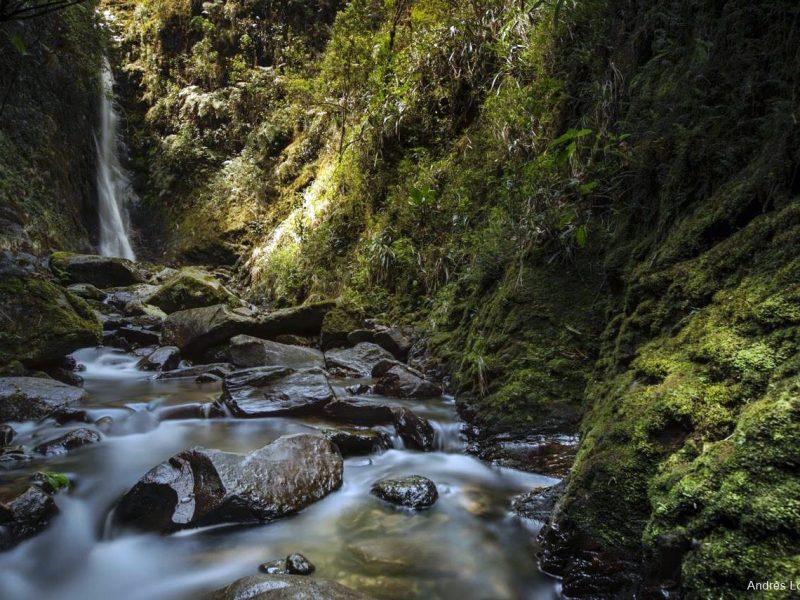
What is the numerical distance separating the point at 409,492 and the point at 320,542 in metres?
0.72

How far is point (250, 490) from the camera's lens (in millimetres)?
Answer: 3100

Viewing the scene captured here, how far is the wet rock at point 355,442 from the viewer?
414cm

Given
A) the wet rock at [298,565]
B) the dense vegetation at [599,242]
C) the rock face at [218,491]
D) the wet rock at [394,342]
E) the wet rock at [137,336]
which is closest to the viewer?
the dense vegetation at [599,242]

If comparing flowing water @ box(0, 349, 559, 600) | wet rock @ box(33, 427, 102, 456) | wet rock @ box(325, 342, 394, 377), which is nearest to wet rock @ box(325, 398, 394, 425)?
flowing water @ box(0, 349, 559, 600)

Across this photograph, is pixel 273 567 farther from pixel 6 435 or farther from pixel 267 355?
pixel 267 355

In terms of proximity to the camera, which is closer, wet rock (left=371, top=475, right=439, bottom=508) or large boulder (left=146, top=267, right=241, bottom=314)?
wet rock (left=371, top=475, right=439, bottom=508)

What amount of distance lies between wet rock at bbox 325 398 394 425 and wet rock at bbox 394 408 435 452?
145 millimetres

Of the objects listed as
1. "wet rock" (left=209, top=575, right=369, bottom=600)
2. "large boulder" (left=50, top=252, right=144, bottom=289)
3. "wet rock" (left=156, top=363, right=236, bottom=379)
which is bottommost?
"wet rock" (left=209, top=575, right=369, bottom=600)

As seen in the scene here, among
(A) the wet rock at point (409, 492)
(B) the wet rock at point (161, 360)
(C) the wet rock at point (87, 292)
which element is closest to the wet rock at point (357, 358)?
(B) the wet rock at point (161, 360)

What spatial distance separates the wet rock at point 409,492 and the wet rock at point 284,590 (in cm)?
116

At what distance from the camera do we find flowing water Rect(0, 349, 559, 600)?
260cm

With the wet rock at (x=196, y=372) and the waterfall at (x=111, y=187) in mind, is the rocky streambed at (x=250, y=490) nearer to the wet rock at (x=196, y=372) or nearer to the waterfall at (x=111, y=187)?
the wet rock at (x=196, y=372)

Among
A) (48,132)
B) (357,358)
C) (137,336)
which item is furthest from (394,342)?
(48,132)

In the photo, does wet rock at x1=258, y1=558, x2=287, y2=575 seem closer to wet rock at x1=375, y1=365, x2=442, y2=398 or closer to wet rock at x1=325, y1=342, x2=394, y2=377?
wet rock at x1=375, y1=365, x2=442, y2=398
